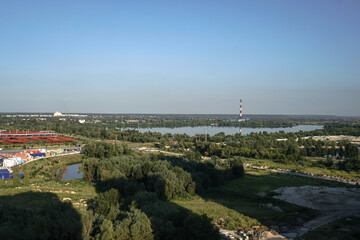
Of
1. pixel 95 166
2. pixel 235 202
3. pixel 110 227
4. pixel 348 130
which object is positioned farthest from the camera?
pixel 348 130

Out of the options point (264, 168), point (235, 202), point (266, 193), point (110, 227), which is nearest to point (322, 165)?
point (264, 168)

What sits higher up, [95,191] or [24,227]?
[24,227]

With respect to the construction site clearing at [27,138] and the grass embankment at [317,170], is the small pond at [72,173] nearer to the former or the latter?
the construction site clearing at [27,138]

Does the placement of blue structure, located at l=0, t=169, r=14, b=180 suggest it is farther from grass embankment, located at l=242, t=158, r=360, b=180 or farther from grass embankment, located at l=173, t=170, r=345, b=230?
grass embankment, located at l=242, t=158, r=360, b=180

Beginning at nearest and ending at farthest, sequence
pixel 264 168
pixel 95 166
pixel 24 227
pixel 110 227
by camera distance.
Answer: pixel 24 227 < pixel 110 227 < pixel 95 166 < pixel 264 168

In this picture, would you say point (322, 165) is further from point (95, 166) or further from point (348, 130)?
point (348, 130)

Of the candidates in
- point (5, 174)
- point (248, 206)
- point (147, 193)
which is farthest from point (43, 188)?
point (248, 206)
